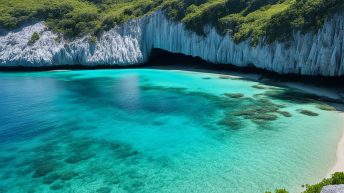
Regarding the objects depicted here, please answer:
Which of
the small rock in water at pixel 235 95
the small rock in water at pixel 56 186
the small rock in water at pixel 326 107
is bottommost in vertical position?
the small rock in water at pixel 56 186

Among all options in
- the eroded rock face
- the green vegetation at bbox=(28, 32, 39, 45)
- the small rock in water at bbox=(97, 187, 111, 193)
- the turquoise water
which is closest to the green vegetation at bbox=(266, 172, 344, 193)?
the eroded rock face

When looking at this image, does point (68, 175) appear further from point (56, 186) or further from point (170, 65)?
point (170, 65)

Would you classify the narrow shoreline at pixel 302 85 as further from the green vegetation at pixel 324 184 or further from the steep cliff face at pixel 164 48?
the green vegetation at pixel 324 184

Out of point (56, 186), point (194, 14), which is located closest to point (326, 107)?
point (56, 186)

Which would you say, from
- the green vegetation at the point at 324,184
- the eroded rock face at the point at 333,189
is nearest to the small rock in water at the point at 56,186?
the green vegetation at the point at 324,184

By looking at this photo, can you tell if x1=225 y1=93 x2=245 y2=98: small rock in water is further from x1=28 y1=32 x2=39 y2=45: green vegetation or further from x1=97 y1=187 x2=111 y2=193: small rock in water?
x1=28 y1=32 x2=39 y2=45: green vegetation

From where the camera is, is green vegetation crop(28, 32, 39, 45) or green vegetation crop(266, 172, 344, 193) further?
green vegetation crop(28, 32, 39, 45)
